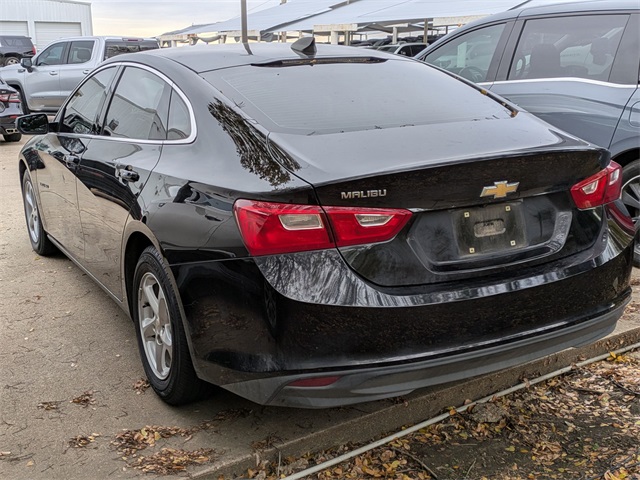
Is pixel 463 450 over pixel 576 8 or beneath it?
beneath

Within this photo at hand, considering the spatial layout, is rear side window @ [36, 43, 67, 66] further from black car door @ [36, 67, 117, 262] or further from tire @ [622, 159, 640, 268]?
tire @ [622, 159, 640, 268]

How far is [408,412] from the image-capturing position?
3109 millimetres

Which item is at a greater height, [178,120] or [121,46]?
[178,120]

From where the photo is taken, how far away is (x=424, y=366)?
243 centimetres

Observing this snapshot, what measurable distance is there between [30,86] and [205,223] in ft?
47.7

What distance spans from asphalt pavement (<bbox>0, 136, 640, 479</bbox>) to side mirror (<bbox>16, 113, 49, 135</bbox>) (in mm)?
1304

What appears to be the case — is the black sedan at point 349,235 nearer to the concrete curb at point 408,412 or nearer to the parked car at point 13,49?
the concrete curb at point 408,412

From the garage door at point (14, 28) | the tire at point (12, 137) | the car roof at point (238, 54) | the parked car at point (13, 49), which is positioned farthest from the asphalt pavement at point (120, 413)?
the garage door at point (14, 28)

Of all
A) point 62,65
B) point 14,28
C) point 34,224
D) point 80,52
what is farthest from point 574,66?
point 14,28

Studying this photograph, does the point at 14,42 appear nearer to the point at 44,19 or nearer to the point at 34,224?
the point at 44,19

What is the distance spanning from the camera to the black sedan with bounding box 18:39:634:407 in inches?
94.0

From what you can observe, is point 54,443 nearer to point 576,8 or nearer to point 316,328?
point 316,328

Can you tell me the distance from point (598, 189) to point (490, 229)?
61 centimetres

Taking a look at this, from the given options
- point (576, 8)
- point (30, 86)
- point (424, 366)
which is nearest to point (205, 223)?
point (424, 366)
